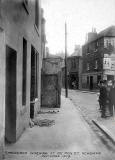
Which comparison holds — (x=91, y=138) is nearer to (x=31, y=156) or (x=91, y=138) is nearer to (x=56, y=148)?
(x=56, y=148)

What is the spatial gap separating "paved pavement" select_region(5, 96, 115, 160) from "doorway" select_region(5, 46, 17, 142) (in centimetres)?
30

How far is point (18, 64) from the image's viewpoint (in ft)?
23.3

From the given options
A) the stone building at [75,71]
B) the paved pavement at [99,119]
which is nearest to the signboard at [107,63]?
the paved pavement at [99,119]

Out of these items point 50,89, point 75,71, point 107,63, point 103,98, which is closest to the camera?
point 107,63

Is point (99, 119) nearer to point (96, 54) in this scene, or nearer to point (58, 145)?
point (58, 145)

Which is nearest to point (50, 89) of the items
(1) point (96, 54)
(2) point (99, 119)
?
(2) point (99, 119)

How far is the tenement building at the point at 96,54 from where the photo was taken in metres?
38.6

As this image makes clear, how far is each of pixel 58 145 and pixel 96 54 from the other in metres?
36.3

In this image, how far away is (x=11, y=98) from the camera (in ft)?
Result: 22.2

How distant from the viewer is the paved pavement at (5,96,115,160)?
5.39 metres

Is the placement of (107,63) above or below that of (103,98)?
above

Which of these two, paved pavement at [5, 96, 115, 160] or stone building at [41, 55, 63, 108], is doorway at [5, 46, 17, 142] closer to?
paved pavement at [5, 96, 115, 160]

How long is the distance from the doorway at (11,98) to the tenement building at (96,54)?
2755cm

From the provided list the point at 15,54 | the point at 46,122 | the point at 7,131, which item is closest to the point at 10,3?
the point at 15,54
